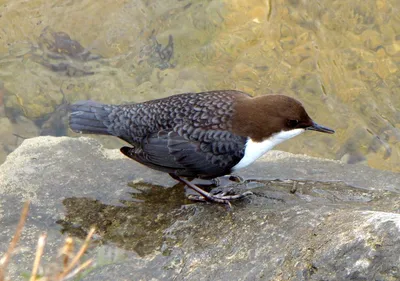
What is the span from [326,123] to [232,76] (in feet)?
3.06

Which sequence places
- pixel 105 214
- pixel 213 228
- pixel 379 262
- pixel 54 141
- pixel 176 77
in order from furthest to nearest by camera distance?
pixel 176 77
pixel 54 141
pixel 105 214
pixel 213 228
pixel 379 262

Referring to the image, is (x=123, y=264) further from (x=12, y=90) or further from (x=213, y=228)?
(x=12, y=90)

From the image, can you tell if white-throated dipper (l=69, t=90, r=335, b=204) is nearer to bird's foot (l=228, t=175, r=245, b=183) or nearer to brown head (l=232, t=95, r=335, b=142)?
brown head (l=232, t=95, r=335, b=142)

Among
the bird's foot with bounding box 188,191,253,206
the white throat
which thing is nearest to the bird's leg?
the bird's foot with bounding box 188,191,253,206

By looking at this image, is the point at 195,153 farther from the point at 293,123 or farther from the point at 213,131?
the point at 293,123

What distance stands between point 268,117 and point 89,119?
3.27 feet

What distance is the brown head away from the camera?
3084mm

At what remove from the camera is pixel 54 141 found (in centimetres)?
379

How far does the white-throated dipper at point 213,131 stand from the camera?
3094 millimetres

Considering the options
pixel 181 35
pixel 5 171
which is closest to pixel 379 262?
pixel 5 171

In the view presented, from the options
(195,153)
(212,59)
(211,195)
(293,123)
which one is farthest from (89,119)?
(212,59)

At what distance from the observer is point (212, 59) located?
539cm

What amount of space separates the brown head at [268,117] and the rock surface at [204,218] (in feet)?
1.17

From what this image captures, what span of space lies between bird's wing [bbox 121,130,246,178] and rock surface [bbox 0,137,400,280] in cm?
19
